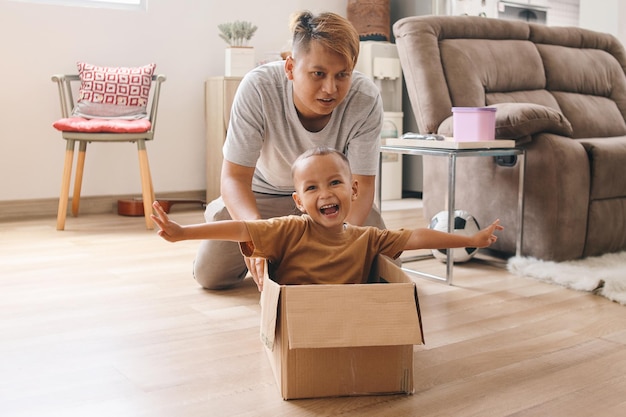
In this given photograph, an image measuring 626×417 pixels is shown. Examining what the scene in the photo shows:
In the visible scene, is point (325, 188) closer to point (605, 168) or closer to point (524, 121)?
point (524, 121)

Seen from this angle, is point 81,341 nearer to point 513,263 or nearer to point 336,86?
point 336,86

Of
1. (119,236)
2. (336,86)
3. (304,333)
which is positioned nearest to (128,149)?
(119,236)

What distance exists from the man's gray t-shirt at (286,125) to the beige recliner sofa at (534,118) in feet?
2.64

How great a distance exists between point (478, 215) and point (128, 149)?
223 cm

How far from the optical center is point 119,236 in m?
3.31

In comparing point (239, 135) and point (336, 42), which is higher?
point (336, 42)

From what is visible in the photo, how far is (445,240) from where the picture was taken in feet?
5.12

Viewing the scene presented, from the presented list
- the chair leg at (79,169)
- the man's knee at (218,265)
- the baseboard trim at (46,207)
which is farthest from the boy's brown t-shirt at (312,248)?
the baseboard trim at (46,207)

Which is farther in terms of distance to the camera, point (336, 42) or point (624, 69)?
point (624, 69)

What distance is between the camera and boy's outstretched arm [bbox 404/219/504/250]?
5.04ft

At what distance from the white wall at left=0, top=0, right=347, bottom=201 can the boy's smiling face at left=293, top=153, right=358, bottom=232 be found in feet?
9.10

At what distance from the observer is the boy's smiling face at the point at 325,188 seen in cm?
152

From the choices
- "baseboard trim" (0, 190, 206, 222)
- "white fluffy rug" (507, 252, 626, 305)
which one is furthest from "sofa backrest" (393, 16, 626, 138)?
"baseboard trim" (0, 190, 206, 222)

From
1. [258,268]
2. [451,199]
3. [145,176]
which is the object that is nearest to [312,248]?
[258,268]
